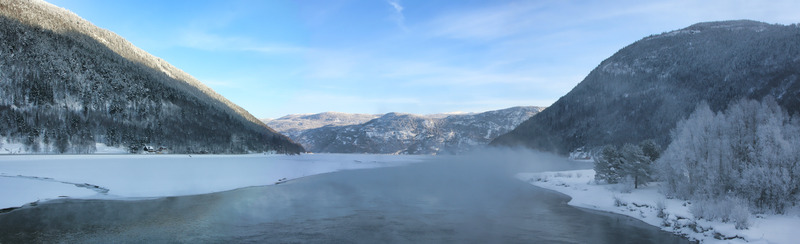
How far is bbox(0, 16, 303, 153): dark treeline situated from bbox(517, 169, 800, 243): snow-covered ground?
10253 centimetres

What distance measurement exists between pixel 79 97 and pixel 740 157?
12546 cm

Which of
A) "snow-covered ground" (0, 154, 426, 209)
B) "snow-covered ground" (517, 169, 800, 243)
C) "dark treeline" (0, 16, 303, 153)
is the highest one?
"dark treeline" (0, 16, 303, 153)

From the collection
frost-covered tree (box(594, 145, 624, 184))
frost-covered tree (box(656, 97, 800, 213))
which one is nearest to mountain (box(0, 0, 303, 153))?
frost-covered tree (box(594, 145, 624, 184))

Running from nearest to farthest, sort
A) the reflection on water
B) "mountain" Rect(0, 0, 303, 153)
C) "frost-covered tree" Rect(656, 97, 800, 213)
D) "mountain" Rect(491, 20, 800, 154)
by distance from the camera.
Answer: the reflection on water < "frost-covered tree" Rect(656, 97, 800, 213) < "mountain" Rect(0, 0, 303, 153) < "mountain" Rect(491, 20, 800, 154)

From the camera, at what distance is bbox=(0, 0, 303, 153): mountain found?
277 feet

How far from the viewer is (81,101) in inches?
3777

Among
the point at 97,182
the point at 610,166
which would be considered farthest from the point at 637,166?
the point at 97,182

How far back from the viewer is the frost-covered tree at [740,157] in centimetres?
2562

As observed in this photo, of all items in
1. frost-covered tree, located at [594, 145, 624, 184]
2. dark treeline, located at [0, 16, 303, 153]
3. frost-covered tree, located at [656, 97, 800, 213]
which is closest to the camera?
frost-covered tree, located at [656, 97, 800, 213]

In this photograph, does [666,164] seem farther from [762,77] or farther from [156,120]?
[762,77]

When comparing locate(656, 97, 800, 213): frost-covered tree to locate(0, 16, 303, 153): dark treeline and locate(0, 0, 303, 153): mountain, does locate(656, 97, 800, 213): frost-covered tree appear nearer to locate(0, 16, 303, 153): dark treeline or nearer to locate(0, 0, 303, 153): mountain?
locate(0, 0, 303, 153): mountain

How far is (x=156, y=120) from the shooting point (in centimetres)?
11631

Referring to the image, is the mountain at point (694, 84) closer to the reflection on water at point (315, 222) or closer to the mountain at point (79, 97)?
the reflection on water at point (315, 222)

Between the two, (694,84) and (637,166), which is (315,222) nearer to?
(637,166)
